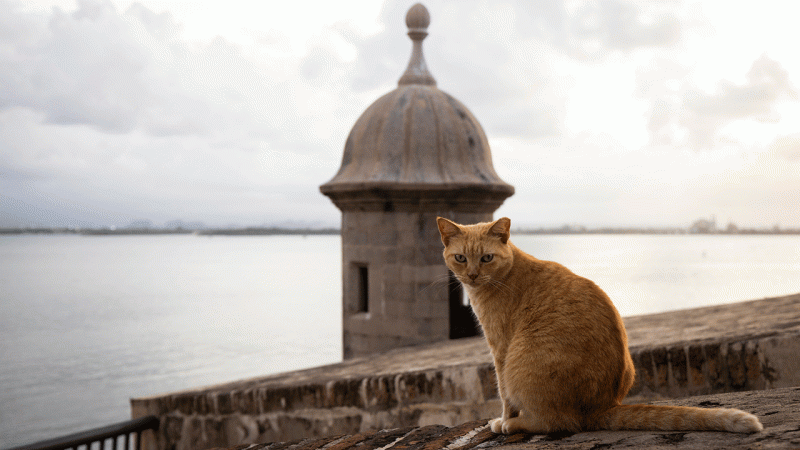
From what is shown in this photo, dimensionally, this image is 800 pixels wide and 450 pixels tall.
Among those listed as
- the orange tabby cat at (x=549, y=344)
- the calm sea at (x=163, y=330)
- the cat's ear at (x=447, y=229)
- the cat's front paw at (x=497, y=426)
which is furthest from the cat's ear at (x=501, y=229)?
the calm sea at (x=163, y=330)

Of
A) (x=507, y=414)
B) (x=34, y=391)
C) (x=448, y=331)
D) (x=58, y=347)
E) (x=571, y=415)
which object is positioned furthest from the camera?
(x=58, y=347)

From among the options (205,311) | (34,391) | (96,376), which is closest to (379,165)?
(34,391)

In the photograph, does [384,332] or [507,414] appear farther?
[384,332]

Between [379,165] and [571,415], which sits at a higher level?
[379,165]

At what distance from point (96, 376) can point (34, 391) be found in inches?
156

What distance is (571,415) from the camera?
2260mm

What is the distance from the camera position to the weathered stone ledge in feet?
5.90

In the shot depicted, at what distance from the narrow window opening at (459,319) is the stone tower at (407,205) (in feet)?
0.05

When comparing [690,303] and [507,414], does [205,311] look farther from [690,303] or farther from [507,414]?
[507,414]

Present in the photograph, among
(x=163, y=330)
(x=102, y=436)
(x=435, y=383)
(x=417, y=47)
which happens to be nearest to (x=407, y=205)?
(x=417, y=47)

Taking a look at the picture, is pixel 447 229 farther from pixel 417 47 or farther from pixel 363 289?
pixel 417 47

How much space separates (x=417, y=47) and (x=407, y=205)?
107 inches

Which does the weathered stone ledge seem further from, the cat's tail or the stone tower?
the stone tower

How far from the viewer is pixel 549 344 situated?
2.27 meters
